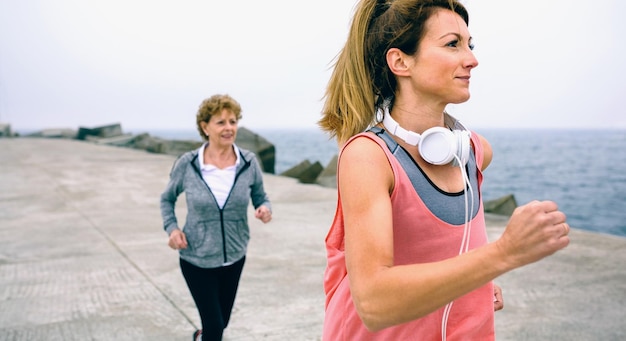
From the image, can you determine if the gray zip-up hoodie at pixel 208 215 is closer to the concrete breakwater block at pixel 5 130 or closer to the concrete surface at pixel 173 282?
the concrete surface at pixel 173 282

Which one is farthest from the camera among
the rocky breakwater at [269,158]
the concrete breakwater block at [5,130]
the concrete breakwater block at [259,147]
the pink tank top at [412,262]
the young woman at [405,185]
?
the concrete breakwater block at [5,130]

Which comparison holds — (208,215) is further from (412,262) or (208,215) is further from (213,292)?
(412,262)

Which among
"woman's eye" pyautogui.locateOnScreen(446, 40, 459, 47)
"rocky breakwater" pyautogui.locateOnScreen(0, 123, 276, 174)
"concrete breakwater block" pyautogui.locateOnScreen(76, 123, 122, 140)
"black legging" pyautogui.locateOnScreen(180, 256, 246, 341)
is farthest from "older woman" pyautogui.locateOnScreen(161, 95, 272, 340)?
"concrete breakwater block" pyautogui.locateOnScreen(76, 123, 122, 140)

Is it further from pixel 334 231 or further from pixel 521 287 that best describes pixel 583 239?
pixel 334 231

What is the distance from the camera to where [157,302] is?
541 centimetres

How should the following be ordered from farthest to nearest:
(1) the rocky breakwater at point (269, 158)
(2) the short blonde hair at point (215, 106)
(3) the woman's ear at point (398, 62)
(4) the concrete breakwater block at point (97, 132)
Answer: (4) the concrete breakwater block at point (97, 132) → (1) the rocky breakwater at point (269, 158) → (2) the short blonde hair at point (215, 106) → (3) the woman's ear at point (398, 62)

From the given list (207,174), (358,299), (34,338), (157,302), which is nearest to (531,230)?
(358,299)

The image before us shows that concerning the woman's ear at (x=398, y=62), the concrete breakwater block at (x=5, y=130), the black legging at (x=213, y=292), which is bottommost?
the concrete breakwater block at (x=5, y=130)

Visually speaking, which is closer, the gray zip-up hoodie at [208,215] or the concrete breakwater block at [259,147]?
the gray zip-up hoodie at [208,215]

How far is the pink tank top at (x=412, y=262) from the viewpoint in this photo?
1.47 m

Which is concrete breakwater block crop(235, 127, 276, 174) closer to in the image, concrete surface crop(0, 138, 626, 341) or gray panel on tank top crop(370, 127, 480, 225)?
concrete surface crop(0, 138, 626, 341)

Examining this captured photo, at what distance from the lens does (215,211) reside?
396 centimetres

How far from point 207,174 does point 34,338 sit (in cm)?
190

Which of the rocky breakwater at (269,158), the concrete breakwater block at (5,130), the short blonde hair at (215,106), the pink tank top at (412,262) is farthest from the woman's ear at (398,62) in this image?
the concrete breakwater block at (5,130)
